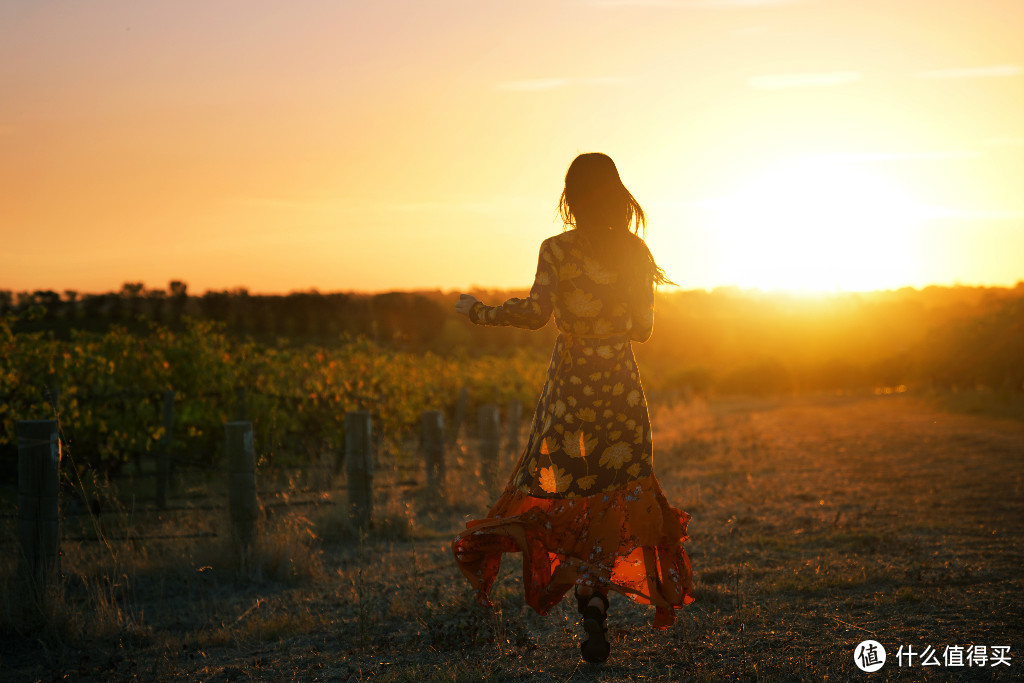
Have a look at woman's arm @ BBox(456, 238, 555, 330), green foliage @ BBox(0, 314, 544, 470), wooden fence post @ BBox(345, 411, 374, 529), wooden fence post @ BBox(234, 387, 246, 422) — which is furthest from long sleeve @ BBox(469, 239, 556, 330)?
wooden fence post @ BBox(234, 387, 246, 422)

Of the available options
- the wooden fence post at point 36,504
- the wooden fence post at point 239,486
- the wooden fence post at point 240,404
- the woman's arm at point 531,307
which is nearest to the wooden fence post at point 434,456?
the wooden fence post at point 240,404

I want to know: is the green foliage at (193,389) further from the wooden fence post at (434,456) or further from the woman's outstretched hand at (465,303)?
the woman's outstretched hand at (465,303)

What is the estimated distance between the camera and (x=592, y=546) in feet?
11.3

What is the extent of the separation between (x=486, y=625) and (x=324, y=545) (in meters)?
3.19

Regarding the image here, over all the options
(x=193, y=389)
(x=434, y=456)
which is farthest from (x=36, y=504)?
(x=193, y=389)

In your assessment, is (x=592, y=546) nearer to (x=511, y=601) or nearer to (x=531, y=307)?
(x=531, y=307)

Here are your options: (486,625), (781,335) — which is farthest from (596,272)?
(781,335)

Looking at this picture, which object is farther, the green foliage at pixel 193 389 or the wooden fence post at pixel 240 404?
the wooden fence post at pixel 240 404

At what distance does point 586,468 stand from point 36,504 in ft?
10.9

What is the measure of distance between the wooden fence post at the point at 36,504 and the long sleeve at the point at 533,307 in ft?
9.46

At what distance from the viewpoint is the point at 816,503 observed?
762 centimetres

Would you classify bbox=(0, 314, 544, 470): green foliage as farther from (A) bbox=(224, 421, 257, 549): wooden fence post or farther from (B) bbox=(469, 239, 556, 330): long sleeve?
(B) bbox=(469, 239, 556, 330): long sleeve

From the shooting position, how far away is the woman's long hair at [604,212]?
11.6 ft

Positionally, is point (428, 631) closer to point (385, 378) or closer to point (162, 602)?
point (162, 602)
